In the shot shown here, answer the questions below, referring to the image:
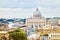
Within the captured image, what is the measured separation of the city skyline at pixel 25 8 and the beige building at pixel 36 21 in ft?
0.25

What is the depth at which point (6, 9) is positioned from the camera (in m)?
3.23

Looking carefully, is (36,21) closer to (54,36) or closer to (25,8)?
(25,8)

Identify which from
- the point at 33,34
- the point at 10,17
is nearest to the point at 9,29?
the point at 10,17

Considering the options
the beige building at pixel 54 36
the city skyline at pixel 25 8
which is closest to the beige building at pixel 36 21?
the city skyline at pixel 25 8

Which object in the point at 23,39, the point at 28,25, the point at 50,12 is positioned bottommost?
the point at 23,39

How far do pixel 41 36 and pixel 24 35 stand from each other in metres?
0.33

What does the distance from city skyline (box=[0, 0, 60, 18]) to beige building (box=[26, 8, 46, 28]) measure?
0.25 ft

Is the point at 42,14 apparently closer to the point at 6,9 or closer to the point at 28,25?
the point at 28,25

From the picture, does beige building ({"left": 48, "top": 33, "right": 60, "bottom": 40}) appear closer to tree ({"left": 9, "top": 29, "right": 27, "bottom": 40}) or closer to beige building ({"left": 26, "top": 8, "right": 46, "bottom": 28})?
beige building ({"left": 26, "top": 8, "right": 46, "bottom": 28})

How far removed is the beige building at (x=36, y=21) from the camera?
3.22m

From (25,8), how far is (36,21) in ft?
1.08

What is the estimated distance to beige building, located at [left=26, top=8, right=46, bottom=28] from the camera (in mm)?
3223

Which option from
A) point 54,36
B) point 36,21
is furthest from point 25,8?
point 54,36

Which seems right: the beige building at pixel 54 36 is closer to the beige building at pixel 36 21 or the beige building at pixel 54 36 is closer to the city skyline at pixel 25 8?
the beige building at pixel 36 21
